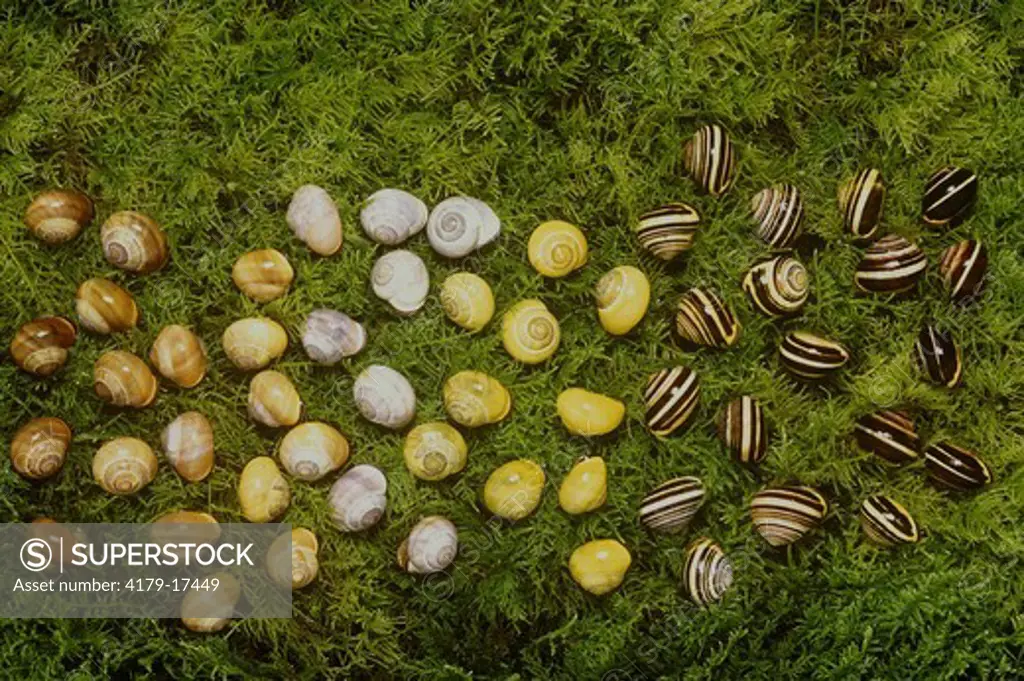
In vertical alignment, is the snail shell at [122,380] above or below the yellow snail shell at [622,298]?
below

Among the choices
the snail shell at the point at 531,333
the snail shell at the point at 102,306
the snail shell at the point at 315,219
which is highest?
the snail shell at the point at 315,219

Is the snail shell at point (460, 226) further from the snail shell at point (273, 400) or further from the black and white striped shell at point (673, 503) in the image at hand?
the black and white striped shell at point (673, 503)

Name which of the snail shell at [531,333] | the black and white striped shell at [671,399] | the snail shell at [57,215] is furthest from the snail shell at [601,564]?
the snail shell at [57,215]

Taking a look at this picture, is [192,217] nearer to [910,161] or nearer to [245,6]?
[245,6]

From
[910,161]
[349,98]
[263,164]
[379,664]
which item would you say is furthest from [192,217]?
[910,161]

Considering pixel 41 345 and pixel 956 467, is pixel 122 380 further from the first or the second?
pixel 956 467

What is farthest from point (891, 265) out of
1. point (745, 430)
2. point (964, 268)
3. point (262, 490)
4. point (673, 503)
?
point (262, 490)
